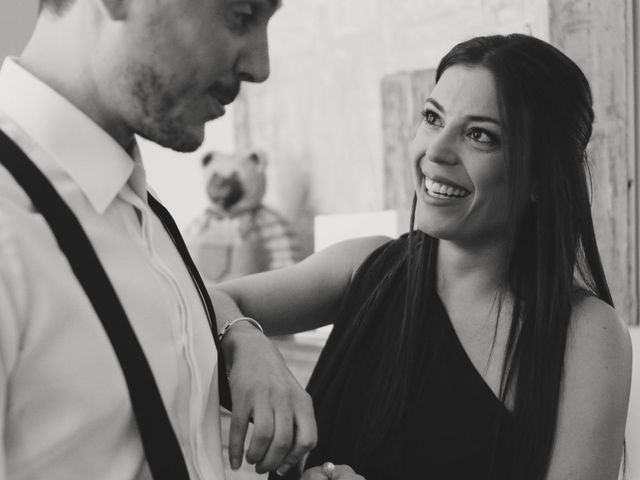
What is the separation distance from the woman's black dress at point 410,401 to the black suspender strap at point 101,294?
79cm

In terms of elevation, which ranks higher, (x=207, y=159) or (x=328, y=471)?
(x=207, y=159)

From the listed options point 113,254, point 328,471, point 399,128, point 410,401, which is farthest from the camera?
point 399,128

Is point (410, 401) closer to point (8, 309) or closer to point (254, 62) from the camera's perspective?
point (254, 62)

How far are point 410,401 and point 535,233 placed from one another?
1.41ft

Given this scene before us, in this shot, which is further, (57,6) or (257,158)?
(257,158)

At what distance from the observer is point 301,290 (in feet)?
5.18

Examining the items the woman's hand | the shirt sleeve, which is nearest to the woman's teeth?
the woman's hand

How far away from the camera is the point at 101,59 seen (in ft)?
2.46

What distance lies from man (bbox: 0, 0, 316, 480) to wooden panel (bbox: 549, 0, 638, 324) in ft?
5.24

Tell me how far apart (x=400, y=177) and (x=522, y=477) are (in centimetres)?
154

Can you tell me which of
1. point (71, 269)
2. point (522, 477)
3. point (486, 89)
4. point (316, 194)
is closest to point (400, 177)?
point (316, 194)

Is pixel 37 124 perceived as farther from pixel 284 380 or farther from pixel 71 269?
pixel 284 380

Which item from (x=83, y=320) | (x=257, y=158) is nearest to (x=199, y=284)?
(x=83, y=320)

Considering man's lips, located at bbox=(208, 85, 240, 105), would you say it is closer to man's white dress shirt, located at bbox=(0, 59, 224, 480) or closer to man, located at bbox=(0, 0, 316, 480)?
man, located at bbox=(0, 0, 316, 480)
